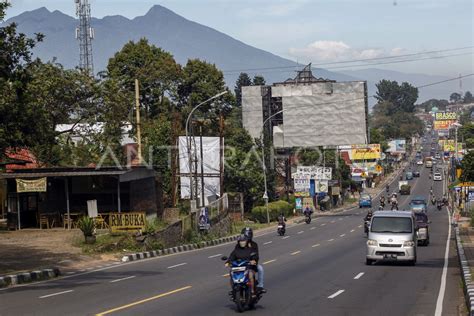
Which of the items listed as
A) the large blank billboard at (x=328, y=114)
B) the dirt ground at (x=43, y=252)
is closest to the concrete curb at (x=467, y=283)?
the dirt ground at (x=43, y=252)

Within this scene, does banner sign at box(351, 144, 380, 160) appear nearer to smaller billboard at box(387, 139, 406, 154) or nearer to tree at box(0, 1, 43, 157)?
smaller billboard at box(387, 139, 406, 154)

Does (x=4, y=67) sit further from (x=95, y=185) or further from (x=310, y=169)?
(x=310, y=169)

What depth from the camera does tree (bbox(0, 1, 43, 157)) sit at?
25719 millimetres

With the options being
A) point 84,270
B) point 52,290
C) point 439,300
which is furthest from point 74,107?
point 439,300

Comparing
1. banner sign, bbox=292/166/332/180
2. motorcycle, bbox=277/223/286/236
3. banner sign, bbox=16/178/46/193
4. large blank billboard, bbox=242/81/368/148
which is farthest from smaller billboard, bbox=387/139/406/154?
banner sign, bbox=16/178/46/193

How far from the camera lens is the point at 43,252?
33656 mm

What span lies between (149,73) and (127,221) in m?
47.3

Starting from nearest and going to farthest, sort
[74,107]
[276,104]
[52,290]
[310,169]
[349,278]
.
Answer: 1. [52,290]
2. [349,278]
3. [74,107]
4. [276,104]
5. [310,169]

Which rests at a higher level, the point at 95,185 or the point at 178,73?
the point at 178,73

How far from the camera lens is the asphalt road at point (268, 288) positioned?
16.9 m

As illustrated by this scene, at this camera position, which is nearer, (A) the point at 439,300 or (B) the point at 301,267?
(A) the point at 439,300

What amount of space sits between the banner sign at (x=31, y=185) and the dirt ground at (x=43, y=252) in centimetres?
218

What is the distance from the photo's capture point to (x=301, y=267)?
2769 centimetres

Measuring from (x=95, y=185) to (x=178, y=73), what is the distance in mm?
45150
